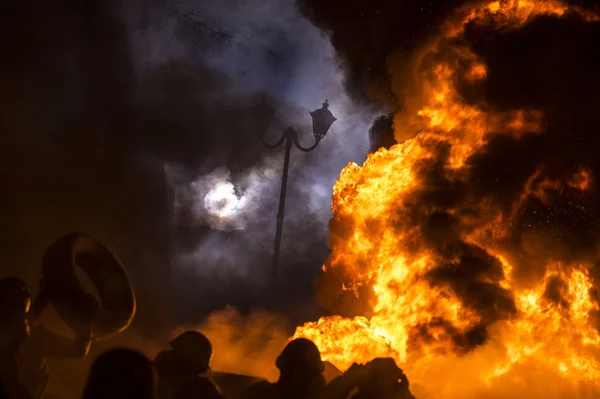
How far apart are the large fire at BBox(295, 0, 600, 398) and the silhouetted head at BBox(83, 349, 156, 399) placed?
5.75 meters

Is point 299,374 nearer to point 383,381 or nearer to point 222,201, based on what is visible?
point 383,381

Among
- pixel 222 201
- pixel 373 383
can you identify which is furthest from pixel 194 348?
pixel 222 201

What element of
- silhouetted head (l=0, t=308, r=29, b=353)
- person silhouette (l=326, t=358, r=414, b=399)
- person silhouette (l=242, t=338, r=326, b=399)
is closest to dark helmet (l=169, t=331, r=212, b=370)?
person silhouette (l=242, t=338, r=326, b=399)

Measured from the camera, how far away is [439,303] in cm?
841

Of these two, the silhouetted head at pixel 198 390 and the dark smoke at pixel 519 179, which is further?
the dark smoke at pixel 519 179

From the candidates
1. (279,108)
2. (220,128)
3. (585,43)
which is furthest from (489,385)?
(279,108)

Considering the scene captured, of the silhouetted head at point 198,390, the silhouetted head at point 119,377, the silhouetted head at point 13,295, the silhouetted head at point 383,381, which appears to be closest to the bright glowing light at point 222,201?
the silhouetted head at point 13,295

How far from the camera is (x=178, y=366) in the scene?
4531 mm

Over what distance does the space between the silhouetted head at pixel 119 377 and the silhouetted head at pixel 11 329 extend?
5.54 ft

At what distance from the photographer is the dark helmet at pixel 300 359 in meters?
4.44

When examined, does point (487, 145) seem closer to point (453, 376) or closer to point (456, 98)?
point (456, 98)

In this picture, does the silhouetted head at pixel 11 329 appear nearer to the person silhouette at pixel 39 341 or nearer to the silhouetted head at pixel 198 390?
the person silhouette at pixel 39 341

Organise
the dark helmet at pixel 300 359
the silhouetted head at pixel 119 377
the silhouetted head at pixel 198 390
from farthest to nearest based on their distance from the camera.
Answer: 1. the dark helmet at pixel 300 359
2. the silhouetted head at pixel 198 390
3. the silhouetted head at pixel 119 377

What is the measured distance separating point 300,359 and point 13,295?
2357 millimetres
